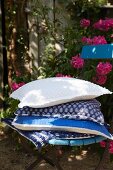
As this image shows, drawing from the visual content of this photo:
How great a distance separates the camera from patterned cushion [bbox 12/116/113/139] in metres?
2.77

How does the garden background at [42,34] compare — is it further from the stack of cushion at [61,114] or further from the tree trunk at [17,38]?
the stack of cushion at [61,114]

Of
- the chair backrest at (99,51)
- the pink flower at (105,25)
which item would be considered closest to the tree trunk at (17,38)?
the pink flower at (105,25)

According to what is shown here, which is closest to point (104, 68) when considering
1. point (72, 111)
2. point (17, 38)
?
point (72, 111)

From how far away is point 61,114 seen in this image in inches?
114

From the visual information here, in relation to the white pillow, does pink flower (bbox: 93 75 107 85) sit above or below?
below

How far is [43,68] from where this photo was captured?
5.25m

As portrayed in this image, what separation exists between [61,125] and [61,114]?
4.6 inches

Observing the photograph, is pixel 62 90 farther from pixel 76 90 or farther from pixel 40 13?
pixel 40 13

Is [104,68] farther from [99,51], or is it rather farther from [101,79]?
[99,51]

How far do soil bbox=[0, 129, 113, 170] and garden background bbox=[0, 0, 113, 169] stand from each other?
1.42ft

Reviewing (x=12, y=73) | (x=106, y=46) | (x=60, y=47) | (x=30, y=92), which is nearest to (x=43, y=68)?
(x=60, y=47)

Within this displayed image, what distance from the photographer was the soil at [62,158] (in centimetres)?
440

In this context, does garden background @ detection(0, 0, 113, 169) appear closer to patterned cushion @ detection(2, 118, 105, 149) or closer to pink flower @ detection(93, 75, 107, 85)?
pink flower @ detection(93, 75, 107, 85)

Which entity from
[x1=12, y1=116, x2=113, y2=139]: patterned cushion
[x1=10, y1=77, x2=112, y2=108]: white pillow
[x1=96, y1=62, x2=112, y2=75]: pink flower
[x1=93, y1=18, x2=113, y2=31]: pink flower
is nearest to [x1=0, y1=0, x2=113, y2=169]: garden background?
[x1=93, y1=18, x2=113, y2=31]: pink flower
